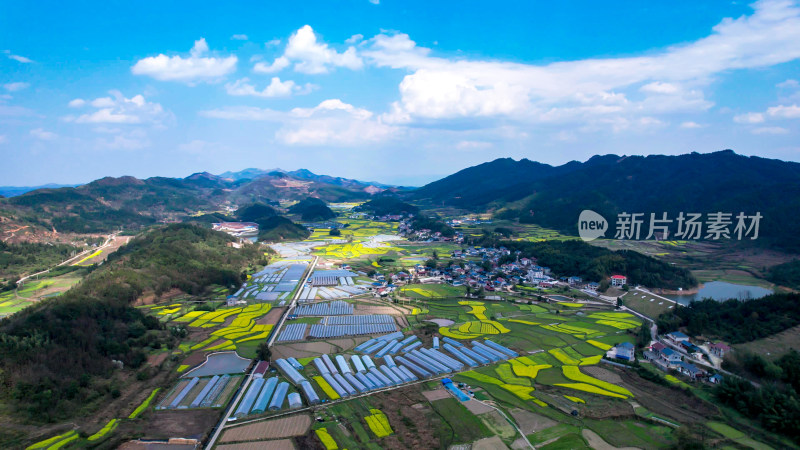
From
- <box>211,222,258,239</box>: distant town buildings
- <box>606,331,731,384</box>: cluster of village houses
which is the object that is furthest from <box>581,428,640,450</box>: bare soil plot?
<box>211,222,258,239</box>: distant town buildings

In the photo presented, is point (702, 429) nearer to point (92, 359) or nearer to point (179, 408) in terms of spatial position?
point (179, 408)

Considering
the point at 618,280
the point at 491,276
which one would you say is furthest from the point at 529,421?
the point at 618,280

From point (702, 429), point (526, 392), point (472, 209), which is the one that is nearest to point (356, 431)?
point (526, 392)

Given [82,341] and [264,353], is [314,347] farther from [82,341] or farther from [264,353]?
[82,341]

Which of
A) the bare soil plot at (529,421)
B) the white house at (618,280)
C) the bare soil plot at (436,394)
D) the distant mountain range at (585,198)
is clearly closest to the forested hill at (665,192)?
the distant mountain range at (585,198)

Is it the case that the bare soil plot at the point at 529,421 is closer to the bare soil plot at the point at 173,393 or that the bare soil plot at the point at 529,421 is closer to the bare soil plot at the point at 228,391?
the bare soil plot at the point at 228,391

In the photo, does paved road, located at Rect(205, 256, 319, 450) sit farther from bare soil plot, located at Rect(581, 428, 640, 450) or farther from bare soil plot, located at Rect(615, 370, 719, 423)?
bare soil plot, located at Rect(615, 370, 719, 423)
